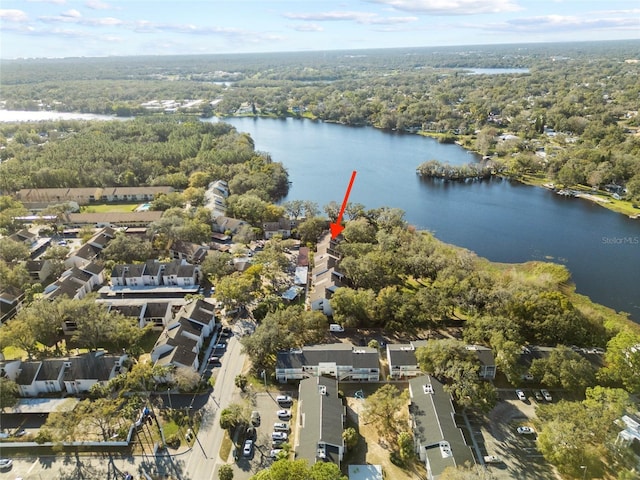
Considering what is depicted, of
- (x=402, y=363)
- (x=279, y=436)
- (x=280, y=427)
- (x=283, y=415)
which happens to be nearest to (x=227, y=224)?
(x=283, y=415)

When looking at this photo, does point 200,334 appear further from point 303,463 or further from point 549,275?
point 549,275

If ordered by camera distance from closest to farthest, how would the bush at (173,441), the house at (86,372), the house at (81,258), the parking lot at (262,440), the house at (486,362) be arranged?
the parking lot at (262,440) → the bush at (173,441) → the house at (86,372) → the house at (486,362) → the house at (81,258)

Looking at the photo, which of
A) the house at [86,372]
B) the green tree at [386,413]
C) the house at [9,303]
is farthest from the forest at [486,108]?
the house at [9,303]

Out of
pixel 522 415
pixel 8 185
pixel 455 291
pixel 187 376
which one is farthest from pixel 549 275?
Answer: pixel 8 185

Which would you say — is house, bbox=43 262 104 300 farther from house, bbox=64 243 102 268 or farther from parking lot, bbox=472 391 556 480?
parking lot, bbox=472 391 556 480

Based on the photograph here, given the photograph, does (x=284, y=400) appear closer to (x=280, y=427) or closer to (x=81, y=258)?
(x=280, y=427)

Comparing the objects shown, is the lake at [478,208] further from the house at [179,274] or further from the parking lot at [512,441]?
the house at [179,274]
